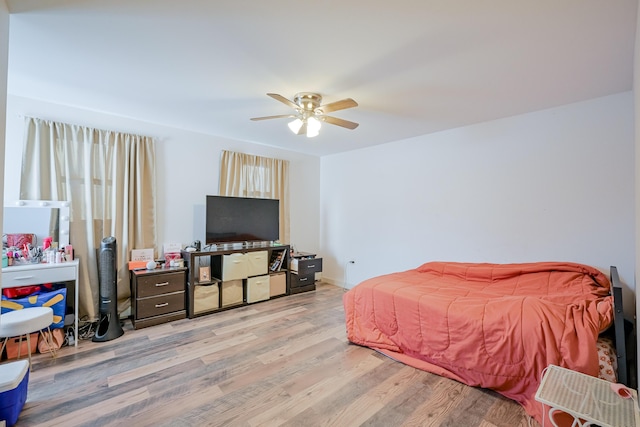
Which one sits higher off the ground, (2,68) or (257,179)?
(2,68)

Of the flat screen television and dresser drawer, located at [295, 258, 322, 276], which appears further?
dresser drawer, located at [295, 258, 322, 276]

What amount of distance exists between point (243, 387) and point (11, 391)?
1.36 m

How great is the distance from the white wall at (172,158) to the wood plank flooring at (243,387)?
4.74ft

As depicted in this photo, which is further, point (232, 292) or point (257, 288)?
point (257, 288)

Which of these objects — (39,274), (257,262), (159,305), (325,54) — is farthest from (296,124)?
(39,274)

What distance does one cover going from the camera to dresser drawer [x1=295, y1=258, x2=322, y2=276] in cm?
457

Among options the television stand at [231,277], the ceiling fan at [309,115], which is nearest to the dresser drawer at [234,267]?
the television stand at [231,277]

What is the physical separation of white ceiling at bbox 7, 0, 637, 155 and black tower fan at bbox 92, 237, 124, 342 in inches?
62.7

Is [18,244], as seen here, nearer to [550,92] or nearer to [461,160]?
[461,160]

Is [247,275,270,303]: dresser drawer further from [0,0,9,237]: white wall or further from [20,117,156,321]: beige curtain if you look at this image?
[0,0,9,237]: white wall

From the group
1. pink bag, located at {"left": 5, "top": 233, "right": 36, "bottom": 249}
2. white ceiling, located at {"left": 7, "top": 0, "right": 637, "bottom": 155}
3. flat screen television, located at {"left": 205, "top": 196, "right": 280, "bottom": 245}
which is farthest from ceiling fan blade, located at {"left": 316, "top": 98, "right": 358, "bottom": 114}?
pink bag, located at {"left": 5, "top": 233, "right": 36, "bottom": 249}

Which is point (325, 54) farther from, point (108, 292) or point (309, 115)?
point (108, 292)

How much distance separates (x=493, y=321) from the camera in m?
2.03

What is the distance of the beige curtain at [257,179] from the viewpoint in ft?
→ 13.8
